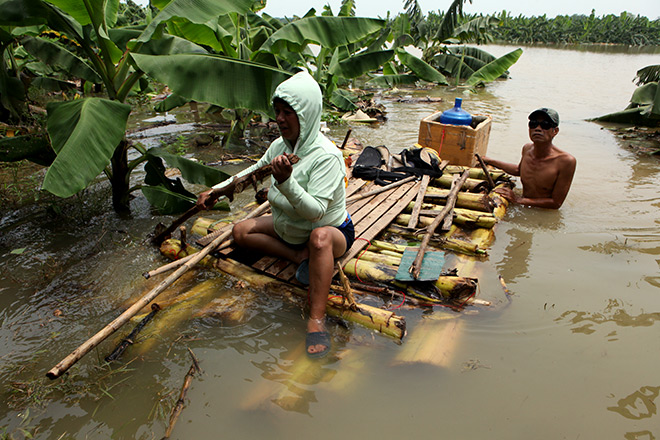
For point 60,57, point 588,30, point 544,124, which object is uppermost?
point 588,30

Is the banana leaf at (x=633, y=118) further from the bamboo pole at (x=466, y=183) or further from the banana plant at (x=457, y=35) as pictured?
the bamboo pole at (x=466, y=183)

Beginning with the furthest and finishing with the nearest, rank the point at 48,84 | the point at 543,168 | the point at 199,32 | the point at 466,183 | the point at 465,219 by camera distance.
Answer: the point at 48,84, the point at 466,183, the point at 543,168, the point at 199,32, the point at 465,219

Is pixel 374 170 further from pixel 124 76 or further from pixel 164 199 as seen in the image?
pixel 124 76

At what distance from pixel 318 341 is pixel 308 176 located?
99cm

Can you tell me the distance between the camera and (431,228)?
346cm

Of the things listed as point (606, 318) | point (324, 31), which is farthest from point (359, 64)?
point (606, 318)

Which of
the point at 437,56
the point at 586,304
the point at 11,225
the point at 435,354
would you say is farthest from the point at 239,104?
the point at 437,56

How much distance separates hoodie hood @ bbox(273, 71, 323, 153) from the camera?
2.28 m

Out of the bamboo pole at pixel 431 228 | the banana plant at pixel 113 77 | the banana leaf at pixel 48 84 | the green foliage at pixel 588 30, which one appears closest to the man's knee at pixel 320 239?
the bamboo pole at pixel 431 228

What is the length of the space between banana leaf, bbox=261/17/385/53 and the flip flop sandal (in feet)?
10.9

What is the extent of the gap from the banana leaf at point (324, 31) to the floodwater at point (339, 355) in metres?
2.58

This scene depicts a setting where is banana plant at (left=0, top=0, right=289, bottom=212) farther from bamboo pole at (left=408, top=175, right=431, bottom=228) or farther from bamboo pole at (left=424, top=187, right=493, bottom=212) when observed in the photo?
bamboo pole at (left=424, top=187, right=493, bottom=212)

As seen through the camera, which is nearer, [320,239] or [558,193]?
[320,239]

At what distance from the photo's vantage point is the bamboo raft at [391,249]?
2.76m
